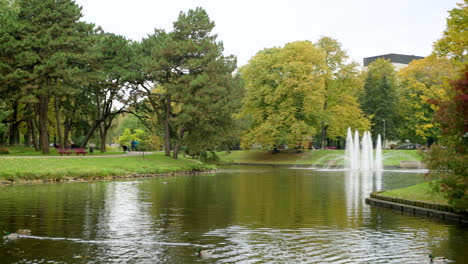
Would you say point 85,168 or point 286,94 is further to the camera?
point 286,94

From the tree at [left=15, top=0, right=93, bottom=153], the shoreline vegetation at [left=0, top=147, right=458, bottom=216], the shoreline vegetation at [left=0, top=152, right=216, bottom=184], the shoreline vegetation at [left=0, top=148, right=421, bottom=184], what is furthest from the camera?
the tree at [left=15, top=0, right=93, bottom=153]

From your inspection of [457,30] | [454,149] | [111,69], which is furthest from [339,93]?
[454,149]

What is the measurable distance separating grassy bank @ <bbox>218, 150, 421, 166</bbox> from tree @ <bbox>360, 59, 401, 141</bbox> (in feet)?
33.0

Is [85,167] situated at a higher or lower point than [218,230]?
higher

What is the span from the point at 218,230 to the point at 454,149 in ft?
32.8

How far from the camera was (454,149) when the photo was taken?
20.3 m

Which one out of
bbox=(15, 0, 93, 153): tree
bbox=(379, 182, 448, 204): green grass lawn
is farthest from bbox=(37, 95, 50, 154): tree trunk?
bbox=(379, 182, 448, 204): green grass lawn

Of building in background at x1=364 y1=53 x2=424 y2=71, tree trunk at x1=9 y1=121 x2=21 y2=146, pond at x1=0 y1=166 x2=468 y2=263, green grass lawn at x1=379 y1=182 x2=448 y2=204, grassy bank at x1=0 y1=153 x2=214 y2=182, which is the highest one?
building in background at x1=364 y1=53 x2=424 y2=71

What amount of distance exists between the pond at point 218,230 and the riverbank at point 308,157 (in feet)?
158

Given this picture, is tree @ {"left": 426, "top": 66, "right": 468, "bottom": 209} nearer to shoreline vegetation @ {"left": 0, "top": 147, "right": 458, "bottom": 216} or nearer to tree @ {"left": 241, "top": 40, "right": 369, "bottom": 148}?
shoreline vegetation @ {"left": 0, "top": 147, "right": 458, "bottom": 216}

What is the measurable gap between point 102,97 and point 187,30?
15.2 m

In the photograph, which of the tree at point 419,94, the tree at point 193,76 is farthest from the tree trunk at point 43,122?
the tree at point 419,94

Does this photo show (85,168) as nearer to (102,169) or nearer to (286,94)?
(102,169)

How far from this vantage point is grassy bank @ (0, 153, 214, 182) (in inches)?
1591
